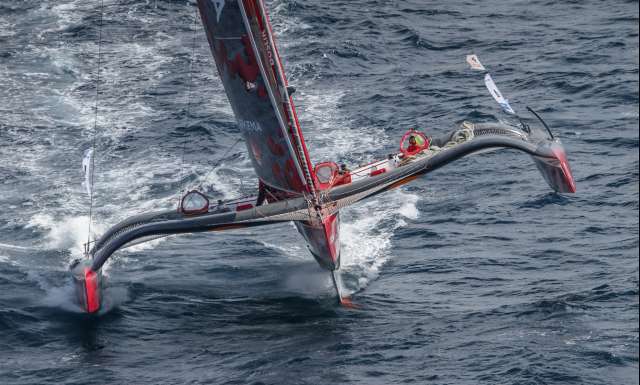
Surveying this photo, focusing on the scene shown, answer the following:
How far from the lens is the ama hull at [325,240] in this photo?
3416cm

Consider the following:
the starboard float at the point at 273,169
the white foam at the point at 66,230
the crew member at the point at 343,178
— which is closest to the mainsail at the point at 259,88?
the starboard float at the point at 273,169

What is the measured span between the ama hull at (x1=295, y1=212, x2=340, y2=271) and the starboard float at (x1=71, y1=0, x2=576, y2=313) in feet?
0.09

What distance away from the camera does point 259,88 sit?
33.6 m

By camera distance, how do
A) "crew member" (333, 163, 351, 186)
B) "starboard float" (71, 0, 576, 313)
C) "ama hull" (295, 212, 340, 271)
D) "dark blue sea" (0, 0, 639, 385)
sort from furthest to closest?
"crew member" (333, 163, 351, 186) < "ama hull" (295, 212, 340, 271) < "starboard float" (71, 0, 576, 313) < "dark blue sea" (0, 0, 639, 385)

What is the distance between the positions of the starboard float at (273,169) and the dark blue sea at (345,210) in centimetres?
161

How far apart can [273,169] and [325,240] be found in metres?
2.70

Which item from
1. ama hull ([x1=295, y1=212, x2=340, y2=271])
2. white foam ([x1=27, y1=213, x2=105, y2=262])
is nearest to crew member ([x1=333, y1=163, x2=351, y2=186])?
ama hull ([x1=295, y1=212, x2=340, y2=271])

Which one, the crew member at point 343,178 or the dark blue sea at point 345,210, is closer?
the dark blue sea at point 345,210

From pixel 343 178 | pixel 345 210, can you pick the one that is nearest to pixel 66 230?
pixel 345 210

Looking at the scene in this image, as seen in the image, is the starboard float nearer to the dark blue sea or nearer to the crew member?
the crew member

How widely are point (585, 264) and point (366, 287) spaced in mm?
6046

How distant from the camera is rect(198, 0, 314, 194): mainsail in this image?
32.7 meters

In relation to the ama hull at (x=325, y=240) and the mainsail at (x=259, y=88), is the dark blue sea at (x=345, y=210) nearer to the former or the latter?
the ama hull at (x=325, y=240)

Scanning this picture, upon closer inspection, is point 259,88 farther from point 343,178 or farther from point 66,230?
point 66,230
